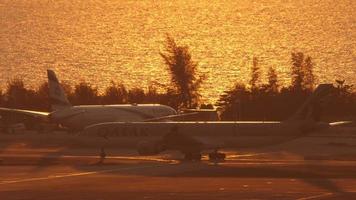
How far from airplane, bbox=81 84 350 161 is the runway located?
1.04 m

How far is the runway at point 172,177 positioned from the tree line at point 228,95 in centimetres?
5966

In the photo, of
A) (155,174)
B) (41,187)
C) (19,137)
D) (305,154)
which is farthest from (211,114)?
(41,187)

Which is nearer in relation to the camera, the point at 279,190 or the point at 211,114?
the point at 279,190

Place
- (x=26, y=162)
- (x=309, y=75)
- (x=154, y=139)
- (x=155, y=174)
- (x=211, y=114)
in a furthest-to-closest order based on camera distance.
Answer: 1. (x=309, y=75)
2. (x=211, y=114)
3. (x=154, y=139)
4. (x=26, y=162)
5. (x=155, y=174)

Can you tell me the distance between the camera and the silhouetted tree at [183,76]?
14362 centimetres

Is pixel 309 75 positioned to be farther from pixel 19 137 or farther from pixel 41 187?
pixel 41 187

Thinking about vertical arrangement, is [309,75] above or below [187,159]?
above

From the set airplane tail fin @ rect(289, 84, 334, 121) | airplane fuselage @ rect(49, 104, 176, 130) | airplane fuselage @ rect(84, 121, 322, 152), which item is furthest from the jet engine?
airplane fuselage @ rect(49, 104, 176, 130)

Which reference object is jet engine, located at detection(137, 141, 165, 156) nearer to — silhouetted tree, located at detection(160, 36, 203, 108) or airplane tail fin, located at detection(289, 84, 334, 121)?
airplane tail fin, located at detection(289, 84, 334, 121)

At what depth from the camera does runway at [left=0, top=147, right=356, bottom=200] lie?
1718 inches

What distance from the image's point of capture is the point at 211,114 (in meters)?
110

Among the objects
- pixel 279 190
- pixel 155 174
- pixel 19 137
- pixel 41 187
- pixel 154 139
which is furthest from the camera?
pixel 19 137

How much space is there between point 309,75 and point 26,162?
3359 inches

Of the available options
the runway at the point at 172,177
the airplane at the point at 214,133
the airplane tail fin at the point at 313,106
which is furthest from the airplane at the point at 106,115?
the airplane tail fin at the point at 313,106
